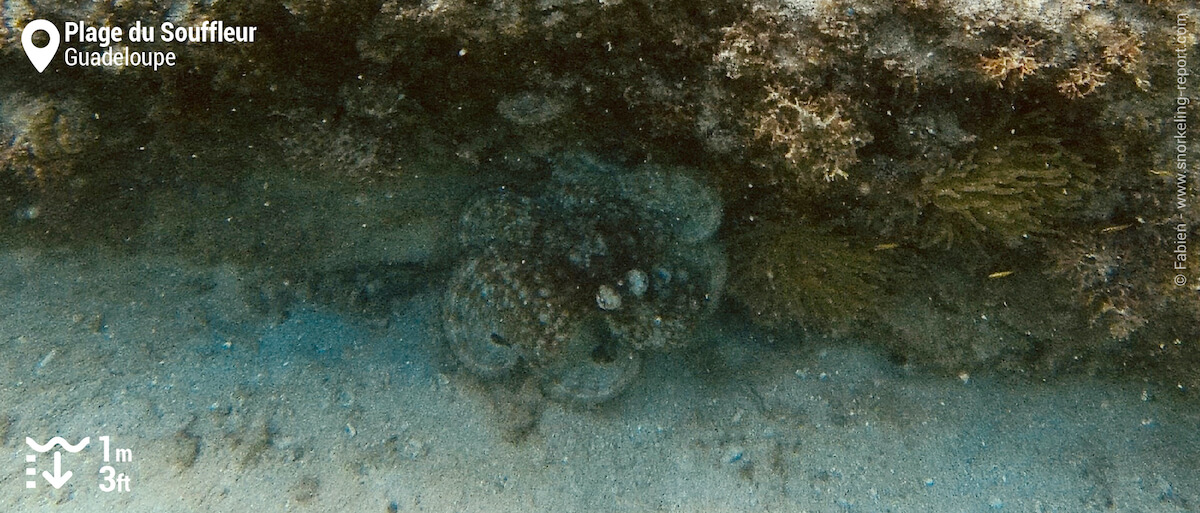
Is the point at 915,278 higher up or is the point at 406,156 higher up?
the point at 406,156

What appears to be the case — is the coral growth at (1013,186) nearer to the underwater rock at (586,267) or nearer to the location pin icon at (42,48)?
the underwater rock at (586,267)

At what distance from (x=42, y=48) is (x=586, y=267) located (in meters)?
2.68

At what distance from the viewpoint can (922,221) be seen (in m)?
3.09

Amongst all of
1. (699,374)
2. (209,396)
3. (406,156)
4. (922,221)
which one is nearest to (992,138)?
(922,221)

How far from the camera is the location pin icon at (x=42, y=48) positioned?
2.64 m

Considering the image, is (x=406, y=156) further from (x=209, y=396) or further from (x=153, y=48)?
(x=209, y=396)

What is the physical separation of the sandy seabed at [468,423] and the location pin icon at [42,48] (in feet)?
4.28

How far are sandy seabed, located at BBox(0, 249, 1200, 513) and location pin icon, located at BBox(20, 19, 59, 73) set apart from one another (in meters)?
1.30

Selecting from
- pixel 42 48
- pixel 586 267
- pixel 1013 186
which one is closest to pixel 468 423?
pixel 586 267

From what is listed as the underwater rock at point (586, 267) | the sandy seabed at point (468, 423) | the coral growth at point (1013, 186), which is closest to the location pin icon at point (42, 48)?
the sandy seabed at point (468, 423)

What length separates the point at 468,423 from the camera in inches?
151

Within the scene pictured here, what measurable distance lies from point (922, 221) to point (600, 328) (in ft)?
5.97

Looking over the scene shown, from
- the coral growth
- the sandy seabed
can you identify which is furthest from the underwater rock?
the coral growth

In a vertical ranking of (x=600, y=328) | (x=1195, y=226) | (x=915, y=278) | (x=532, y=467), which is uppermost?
(x=1195, y=226)
